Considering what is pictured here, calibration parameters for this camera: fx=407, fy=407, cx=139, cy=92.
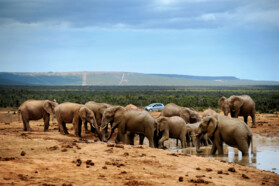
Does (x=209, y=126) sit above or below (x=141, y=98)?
above

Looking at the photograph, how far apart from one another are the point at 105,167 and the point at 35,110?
40.9ft

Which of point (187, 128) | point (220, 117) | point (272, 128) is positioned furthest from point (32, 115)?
point (272, 128)

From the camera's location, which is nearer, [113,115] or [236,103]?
[113,115]

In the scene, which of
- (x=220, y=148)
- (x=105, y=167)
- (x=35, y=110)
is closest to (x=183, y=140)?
(x=220, y=148)

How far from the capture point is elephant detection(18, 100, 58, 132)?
23.5 m

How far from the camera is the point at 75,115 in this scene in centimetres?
2217

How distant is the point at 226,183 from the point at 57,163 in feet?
16.8

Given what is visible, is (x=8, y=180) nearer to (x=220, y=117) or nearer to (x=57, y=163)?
(x=57, y=163)

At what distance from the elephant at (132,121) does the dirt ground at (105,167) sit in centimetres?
348

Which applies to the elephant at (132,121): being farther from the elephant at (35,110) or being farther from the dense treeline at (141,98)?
the dense treeline at (141,98)

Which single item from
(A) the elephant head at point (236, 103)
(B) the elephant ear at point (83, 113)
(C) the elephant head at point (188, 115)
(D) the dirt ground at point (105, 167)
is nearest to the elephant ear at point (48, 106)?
(B) the elephant ear at point (83, 113)

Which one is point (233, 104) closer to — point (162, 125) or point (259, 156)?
point (162, 125)

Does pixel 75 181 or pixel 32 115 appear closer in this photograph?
pixel 75 181

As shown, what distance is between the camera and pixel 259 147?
21.4 meters
